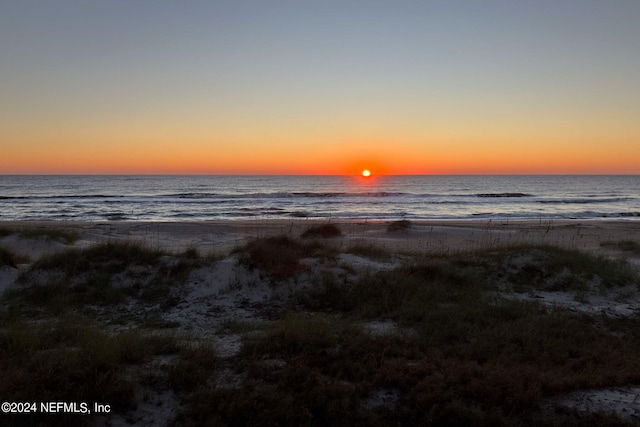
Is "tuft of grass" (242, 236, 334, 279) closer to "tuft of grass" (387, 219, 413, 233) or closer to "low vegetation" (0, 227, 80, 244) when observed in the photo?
"low vegetation" (0, 227, 80, 244)

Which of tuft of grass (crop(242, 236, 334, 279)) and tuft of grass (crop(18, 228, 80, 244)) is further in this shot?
tuft of grass (crop(18, 228, 80, 244))

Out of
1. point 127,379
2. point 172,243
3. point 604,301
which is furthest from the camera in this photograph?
point 172,243

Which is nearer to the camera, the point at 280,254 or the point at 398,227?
the point at 280,254

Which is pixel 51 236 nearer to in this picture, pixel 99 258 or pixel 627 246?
pixel 99 258

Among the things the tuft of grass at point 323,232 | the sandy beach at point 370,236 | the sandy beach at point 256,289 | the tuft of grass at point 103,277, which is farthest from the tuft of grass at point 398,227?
the tuft of grass at point 103,277

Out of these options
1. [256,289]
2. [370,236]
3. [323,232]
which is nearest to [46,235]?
[323,232]

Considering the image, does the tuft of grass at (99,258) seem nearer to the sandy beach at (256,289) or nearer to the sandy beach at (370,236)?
the sandy beach at (256,289)

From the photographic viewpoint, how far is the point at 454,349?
6297 mm

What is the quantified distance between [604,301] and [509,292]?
2.08 meters

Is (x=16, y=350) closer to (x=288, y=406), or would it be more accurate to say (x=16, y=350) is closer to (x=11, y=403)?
(x=11, y=403)

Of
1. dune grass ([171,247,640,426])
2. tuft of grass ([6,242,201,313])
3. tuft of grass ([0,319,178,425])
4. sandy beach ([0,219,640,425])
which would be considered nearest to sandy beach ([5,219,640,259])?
sandy beach ([0,219,640,425])

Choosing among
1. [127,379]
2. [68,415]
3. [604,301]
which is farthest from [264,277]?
[604,301]

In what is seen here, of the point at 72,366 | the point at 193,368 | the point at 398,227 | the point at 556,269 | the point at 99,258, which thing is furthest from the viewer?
the point at 398,227

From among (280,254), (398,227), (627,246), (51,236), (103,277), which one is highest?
(280,254)
